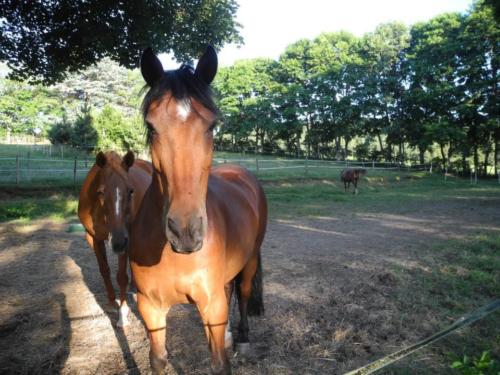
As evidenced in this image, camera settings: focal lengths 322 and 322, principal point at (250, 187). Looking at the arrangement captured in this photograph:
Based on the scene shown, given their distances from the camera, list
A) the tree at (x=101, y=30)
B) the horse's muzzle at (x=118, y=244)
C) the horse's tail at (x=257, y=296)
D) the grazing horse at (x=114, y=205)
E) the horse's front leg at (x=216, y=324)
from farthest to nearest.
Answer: the tree at (x=101, y=30)
the horse's tail at (x=257, y=296)
the grazing horse at (x=114, y=205)
the horse's muzzle at (x=118, y=244)
the horse's front leg at (x=216, y=324)

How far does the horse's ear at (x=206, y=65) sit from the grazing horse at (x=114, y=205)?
200cm

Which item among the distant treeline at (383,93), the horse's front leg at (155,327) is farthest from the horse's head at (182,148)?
the distant treeline at (383,93)

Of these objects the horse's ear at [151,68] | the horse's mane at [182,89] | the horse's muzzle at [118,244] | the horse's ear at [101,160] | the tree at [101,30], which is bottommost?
the horse's muzzle at [118,244]

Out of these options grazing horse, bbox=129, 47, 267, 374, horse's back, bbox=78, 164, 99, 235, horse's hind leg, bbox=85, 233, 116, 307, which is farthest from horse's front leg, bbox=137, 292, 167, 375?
horse's back, bbox=78, 164, 99, 235

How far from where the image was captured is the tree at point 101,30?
977 centimetres

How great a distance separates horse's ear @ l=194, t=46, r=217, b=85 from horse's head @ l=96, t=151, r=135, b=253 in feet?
6.58

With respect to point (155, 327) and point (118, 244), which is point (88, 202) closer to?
point (118, 244)

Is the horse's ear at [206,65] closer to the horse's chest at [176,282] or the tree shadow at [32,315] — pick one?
the horse's chest at [176,282]

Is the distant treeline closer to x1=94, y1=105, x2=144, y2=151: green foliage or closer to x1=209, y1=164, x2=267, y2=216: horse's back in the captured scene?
x1=94, y1=105, x2=144, y2=151: green foliage

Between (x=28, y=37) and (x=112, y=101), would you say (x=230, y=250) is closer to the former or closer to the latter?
(x=28, y=37)

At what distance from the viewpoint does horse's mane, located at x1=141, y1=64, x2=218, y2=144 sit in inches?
65.4

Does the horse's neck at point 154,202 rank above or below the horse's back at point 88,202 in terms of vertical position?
above

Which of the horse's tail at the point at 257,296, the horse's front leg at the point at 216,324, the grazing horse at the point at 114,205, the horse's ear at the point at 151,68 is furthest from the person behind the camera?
the horse's tail at the point at 257,296

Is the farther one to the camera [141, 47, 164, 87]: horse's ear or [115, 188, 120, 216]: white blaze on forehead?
[115, 188, 120, 216]: white blaze on forehead
